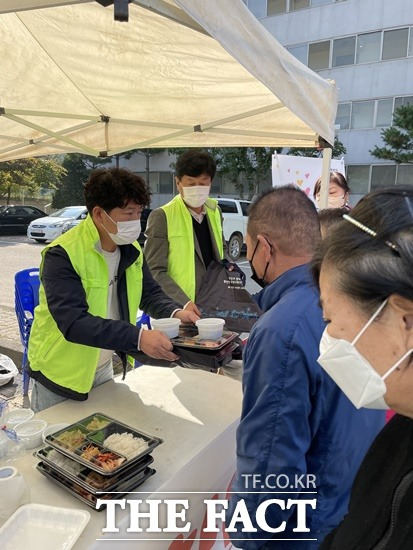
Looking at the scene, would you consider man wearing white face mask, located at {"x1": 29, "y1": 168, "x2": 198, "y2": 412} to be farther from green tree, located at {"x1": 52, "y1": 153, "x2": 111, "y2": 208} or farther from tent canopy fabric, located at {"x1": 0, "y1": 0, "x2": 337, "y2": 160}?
green tree, located at {"x1": 52, "y1": 153, "x2": 111, "y2": 208}

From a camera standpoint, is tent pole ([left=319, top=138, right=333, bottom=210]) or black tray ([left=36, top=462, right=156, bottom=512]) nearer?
black tray ([left=36, top=462, right=156, bottom=512])

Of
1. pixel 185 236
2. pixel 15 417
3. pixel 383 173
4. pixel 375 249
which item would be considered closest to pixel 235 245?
pixel 185 236

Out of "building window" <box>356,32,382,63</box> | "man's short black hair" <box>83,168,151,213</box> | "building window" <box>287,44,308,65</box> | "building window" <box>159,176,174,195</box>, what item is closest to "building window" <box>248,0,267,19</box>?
"building window" <box>287,44,308,65</box>

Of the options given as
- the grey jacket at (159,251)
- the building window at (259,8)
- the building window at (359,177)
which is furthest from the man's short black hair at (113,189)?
the building window at (259,8)

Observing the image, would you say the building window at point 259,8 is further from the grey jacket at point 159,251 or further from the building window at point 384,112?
the grey jacket at point 159,251

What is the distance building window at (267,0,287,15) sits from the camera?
19.8m

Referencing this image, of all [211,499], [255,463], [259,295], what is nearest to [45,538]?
[255,463]

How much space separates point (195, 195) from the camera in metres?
3.09

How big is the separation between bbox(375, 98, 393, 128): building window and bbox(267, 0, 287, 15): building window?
6452 mm

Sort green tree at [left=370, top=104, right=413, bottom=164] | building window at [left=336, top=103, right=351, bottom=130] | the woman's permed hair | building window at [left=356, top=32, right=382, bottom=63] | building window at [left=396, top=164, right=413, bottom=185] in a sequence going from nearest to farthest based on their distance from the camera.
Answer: the woman's permed hair
green tree at [left=370, top=104, right=413, bottom=164]
building window at [left=396, top=164, right=413, bottom=185]
building window at [left=356, top=32, right=382, bottom=63]
building window at [left=336, top=103, right=351, bottom=130]

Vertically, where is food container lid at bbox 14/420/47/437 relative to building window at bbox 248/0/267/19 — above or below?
below

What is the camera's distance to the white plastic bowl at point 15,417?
167cm

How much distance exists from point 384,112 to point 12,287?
17162 mm

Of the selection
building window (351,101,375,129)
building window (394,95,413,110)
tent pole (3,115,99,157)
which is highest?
building window (394,95,413,110)
